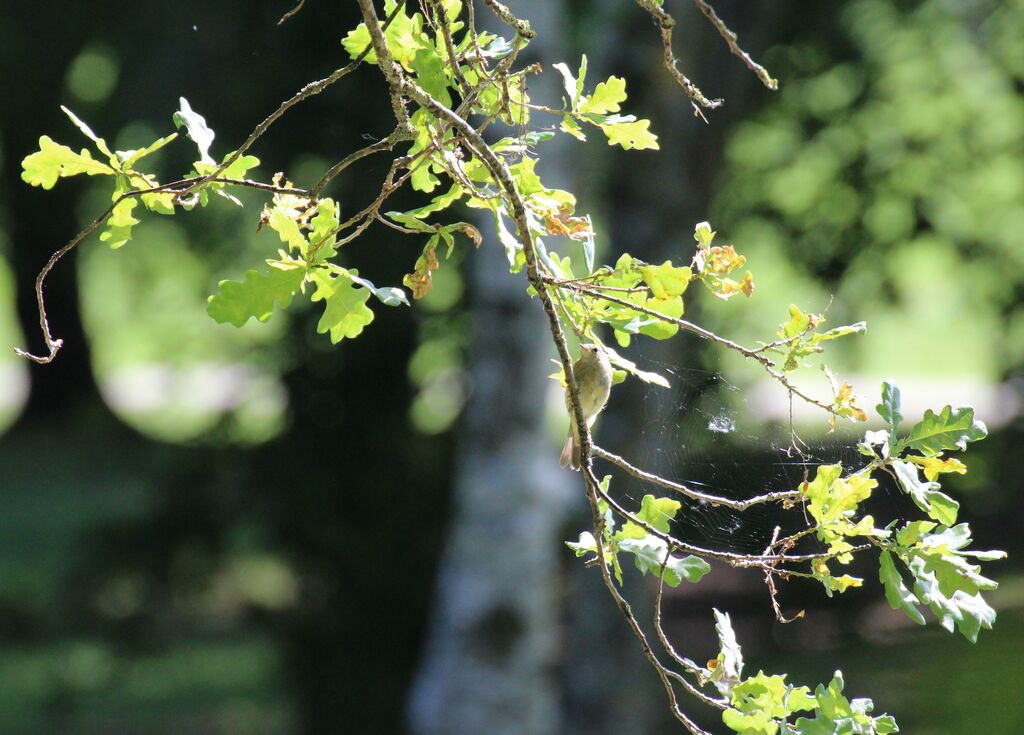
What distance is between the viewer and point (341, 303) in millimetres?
1128

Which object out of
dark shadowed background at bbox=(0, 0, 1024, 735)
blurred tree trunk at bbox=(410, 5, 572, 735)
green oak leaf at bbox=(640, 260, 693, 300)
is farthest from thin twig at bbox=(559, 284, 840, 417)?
blurred tree trunk at bbox=(410, 5, 572, 735)

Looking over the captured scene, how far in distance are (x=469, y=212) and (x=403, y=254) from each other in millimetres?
379

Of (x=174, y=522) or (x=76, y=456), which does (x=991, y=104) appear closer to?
(x=174, y=522)

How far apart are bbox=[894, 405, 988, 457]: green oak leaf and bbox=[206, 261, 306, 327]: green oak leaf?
0.58 meters

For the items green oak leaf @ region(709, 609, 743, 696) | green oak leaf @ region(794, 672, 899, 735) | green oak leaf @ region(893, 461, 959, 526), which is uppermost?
green oak leaf @ region(893, 461, 959, 526)

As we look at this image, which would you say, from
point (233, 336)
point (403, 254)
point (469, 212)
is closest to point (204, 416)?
point (233, 336)

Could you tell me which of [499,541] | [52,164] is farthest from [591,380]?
[499,541]

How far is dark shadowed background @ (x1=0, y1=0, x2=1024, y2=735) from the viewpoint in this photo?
4434mm

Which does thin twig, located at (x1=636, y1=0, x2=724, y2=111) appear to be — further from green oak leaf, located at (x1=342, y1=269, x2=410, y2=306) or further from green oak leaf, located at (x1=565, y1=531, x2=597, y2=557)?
green oak leaf, located at (x1=565, y1=531, x2=597, y2=557)

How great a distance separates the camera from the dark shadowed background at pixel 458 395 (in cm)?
443

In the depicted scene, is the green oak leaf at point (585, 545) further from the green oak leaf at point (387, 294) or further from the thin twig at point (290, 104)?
the thin twig at point (290, 104)

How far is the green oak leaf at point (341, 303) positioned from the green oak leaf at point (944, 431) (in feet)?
1.69

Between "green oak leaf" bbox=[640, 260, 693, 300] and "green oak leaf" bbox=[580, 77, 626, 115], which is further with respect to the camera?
"green oak leaf" bbox=[580, 77, 626, 115]

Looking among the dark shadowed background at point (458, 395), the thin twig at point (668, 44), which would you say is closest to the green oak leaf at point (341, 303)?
the thin twig at point (668, 44)
